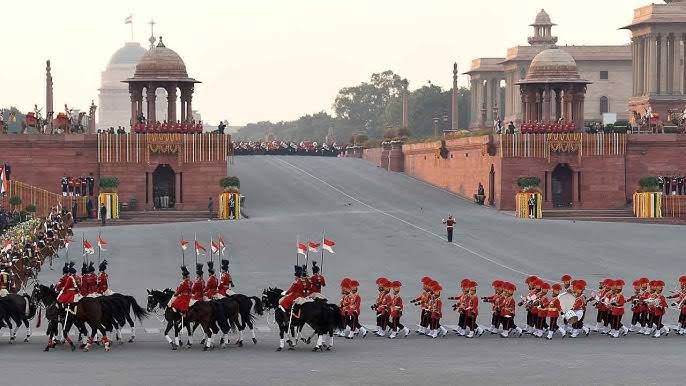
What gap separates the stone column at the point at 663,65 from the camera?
10938 centimetres

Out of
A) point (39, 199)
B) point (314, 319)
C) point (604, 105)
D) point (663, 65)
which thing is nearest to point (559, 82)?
point (663, 65)

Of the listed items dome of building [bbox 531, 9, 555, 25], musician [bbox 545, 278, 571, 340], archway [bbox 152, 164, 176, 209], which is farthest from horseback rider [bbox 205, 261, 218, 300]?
Result: dome of building [bbox 531, 9, 555, 25]

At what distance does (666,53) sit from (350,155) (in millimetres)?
23924

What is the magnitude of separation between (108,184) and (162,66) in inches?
493

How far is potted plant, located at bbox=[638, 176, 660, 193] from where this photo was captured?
244ft

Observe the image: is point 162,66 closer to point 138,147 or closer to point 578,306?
point 138,147

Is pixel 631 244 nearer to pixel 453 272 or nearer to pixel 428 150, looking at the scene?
pixel 453 272

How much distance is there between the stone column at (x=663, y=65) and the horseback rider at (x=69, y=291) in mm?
81850

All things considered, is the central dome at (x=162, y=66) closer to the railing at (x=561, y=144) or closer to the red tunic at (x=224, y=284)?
the railing at (x=561, y=144)

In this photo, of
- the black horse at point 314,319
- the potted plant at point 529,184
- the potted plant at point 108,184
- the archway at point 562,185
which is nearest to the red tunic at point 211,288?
the black horse at point 314,319

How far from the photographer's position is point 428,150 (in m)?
93.1

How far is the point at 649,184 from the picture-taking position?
2933 inches

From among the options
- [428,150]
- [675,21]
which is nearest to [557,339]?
[428,150]

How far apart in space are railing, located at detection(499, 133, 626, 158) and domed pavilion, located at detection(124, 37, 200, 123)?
56.1ft
